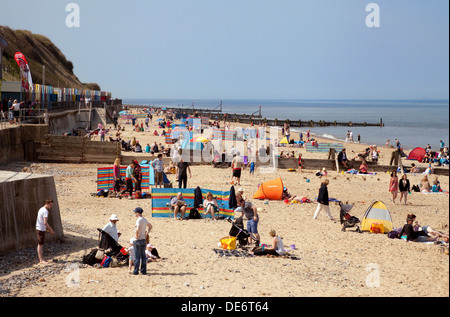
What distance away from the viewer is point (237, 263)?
9.68m

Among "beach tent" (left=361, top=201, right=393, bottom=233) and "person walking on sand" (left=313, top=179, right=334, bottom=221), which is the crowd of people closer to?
"person walking on sand" (left=313, top=179, right=334, bottom=221)

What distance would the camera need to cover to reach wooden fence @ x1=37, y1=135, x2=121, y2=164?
2298 centimetres

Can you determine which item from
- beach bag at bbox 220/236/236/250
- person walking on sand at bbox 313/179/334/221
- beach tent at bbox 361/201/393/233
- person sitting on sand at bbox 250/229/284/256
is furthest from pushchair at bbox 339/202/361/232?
beach bag at bbox 220/236/236/250

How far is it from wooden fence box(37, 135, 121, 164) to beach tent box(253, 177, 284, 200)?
8.87 m

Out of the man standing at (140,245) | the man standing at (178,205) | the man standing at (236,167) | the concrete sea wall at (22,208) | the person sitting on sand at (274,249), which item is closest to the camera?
the man standing at (140,245)

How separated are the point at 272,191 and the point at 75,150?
34.8 feet

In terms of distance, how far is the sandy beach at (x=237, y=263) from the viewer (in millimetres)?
8094

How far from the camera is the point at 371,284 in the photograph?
871cm

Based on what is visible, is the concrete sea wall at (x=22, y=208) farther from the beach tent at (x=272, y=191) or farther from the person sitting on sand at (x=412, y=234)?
the person sitting on sand at (x=412, y=234)

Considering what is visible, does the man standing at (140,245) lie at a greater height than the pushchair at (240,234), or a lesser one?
greater

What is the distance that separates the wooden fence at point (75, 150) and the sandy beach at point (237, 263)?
7070 mm

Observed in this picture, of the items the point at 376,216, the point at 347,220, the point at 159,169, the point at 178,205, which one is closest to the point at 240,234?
the point at 178,205

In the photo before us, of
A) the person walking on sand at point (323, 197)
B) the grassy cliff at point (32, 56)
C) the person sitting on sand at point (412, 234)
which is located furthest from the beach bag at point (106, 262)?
the grassy cliff at point (32, 56)

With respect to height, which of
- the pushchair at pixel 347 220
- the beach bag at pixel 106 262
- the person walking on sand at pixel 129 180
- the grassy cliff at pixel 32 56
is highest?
the grassy cliff at pixel 32 56
